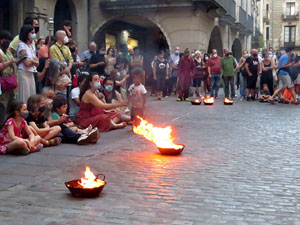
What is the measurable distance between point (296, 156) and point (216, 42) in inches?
956

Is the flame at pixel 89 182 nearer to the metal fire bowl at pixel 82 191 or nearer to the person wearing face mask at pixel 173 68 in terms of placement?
the metal fire bowl at pixel 82 191

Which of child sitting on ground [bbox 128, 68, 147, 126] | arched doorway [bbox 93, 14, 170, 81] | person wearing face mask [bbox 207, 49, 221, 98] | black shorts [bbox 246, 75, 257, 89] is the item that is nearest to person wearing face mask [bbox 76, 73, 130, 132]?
child sitting on ground [bbox 128, 68, 147, 126]

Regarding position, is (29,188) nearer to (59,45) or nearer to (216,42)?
(59,45)

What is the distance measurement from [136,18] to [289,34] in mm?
42153

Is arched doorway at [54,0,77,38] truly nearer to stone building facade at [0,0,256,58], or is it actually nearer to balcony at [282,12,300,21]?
stone building facade at [0,0,256,58]

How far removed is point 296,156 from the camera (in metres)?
6.92

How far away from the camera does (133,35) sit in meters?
28.0

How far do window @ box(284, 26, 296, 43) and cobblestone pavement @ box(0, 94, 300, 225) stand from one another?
185 feet

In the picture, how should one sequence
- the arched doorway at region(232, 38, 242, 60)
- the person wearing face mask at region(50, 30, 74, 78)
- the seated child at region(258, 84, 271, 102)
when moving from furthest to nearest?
the arched doorway at region(232, 38, 242, 60), the seated child at region(258, 84, 271, 102), the person wearing face mask at region(50, 30, 74, 78)

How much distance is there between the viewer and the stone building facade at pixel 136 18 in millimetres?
17078

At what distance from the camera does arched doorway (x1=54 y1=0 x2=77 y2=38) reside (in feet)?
62.8

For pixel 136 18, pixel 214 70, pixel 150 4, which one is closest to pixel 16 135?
pixel 214 70

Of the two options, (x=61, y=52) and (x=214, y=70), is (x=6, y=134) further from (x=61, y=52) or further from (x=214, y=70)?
(x=214, y=70)

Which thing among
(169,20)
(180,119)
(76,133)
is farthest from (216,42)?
(76,133)
